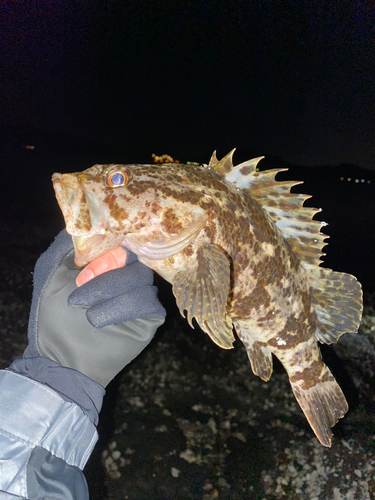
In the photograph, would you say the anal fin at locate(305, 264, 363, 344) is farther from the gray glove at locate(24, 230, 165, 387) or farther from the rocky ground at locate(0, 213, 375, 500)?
the rocky ground at locate(0, 213, 375, 500)

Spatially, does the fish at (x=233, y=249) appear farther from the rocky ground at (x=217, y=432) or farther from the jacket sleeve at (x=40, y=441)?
the rocky ground at (x=217, y=432)

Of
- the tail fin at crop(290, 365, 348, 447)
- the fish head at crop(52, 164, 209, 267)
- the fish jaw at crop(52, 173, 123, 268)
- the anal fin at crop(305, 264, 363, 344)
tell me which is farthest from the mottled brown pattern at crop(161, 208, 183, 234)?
the tail fin at crop(290, 365, 348, 447)

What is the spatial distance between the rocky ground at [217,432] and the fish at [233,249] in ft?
4.32

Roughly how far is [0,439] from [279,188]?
2.54 metres

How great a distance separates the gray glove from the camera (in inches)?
94.2

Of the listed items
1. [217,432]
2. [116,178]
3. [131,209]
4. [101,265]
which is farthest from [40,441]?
[217,432]

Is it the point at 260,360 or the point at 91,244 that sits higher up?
the point at 91,244

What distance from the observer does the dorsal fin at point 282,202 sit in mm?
Answer: 2555

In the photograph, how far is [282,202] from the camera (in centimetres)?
263

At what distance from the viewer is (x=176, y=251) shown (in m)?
2.24

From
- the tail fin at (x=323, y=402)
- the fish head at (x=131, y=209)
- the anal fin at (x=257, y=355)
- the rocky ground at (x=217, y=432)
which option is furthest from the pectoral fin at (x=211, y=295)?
the rocky ground at (x=217, y=432)

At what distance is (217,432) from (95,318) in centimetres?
275

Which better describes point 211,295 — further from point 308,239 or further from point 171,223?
point 308,239

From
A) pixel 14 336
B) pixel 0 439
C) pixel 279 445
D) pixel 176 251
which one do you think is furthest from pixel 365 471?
pixel 14 336
